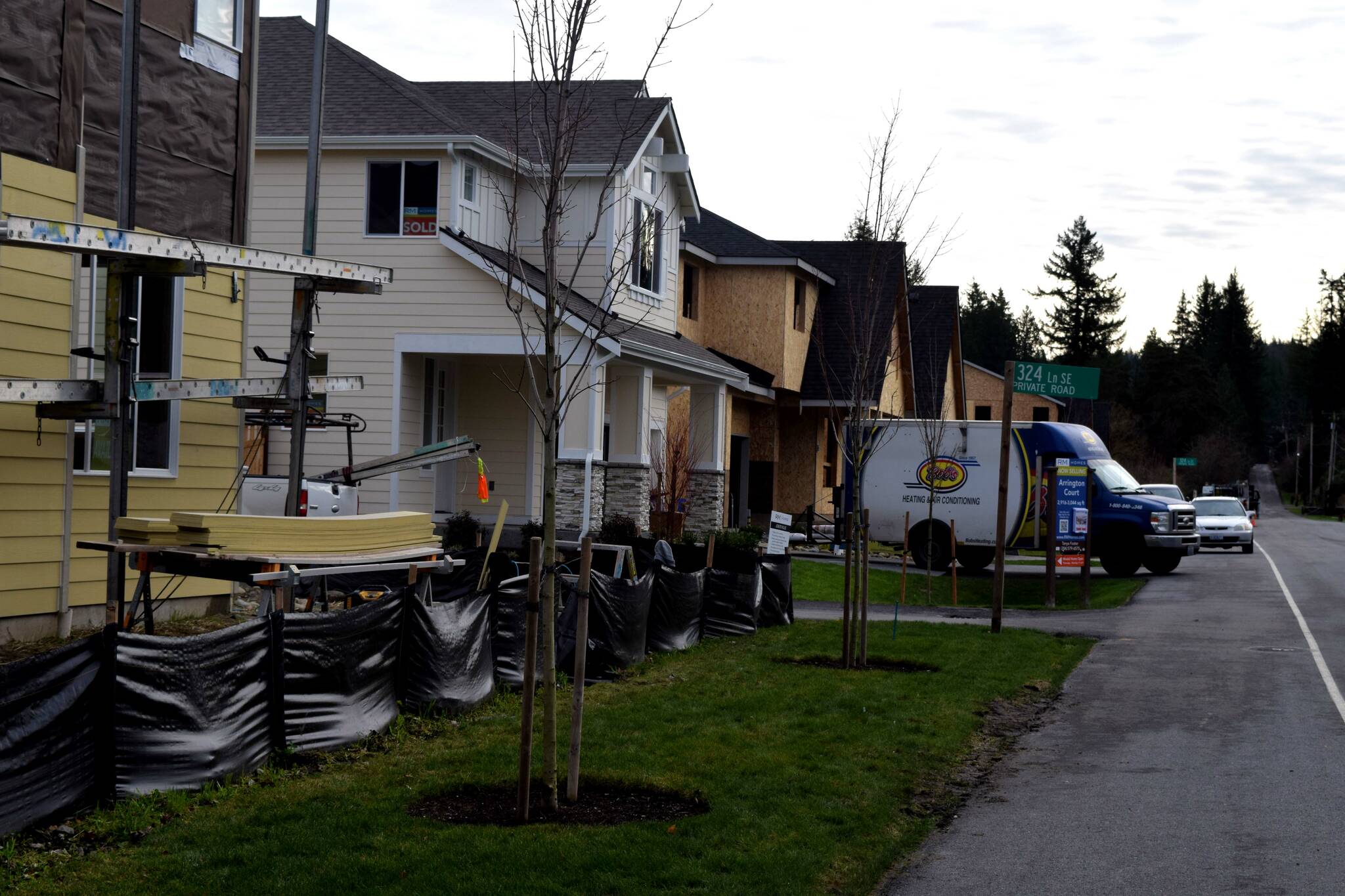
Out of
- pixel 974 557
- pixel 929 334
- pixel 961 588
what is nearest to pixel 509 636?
pixel 961 588

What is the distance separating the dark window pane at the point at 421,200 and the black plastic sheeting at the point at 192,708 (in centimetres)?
1513

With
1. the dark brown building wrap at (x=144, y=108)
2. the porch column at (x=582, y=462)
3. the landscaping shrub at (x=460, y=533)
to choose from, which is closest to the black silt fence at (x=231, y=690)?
the dark brown building wrap at (x=144, y=108)

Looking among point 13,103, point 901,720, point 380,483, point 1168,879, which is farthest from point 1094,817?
point 380,483

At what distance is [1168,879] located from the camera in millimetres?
6785

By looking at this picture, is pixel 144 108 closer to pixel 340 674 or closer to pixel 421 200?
pixel 340 674

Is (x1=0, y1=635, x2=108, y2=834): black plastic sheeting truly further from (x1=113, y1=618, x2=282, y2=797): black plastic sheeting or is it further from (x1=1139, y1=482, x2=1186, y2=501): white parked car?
(x1=1139, y1=482, x2=1186, y2=501): white parked car

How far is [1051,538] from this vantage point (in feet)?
69.9

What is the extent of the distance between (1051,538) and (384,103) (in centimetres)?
1362

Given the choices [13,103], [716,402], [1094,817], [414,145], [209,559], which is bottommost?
[1094,817]

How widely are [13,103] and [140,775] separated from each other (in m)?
7.09

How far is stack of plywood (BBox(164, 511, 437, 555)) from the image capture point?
8844mm

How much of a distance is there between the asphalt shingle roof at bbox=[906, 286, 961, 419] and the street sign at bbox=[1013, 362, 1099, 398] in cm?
2074

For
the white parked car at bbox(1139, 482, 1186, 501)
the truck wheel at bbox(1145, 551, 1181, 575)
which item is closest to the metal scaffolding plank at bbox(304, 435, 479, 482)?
the truck wheel at bbox(1145, 551, 1181, 575)

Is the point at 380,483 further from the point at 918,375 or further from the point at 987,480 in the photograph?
the point at 918,375
